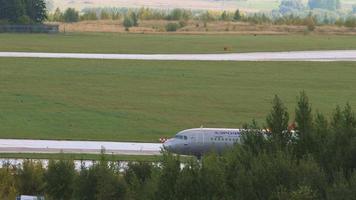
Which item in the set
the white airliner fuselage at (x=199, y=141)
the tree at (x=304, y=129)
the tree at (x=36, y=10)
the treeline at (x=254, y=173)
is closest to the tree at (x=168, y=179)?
the treeline at (x=254, y=173)

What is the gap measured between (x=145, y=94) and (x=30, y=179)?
36677mm

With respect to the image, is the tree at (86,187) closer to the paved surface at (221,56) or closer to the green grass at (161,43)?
the paved surface at (221,56)

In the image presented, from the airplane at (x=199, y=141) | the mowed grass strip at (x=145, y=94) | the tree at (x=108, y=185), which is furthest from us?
the mowed grass strip at (x=145, y=94)

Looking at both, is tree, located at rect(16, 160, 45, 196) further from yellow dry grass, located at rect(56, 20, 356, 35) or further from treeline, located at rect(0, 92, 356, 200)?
yellow dry grass, located at rect(56, 20, 356, 35)

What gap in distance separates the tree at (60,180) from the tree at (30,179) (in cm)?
122

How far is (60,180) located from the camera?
31.6m

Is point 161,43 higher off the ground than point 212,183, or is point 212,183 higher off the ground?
point 212,183

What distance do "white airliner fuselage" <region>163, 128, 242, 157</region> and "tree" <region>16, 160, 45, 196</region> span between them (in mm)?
12490

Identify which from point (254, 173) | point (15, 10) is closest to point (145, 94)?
point (254, 173)

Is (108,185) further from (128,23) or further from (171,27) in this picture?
(128,23)

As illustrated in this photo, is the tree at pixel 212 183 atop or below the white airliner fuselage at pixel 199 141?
atop

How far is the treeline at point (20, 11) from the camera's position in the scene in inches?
5431

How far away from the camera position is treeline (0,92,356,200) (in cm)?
2519

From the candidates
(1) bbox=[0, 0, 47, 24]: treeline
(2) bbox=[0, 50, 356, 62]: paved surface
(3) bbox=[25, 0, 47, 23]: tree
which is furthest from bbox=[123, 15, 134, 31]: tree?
(2) bbox=[0, 50, 356, 62]: paved surface
